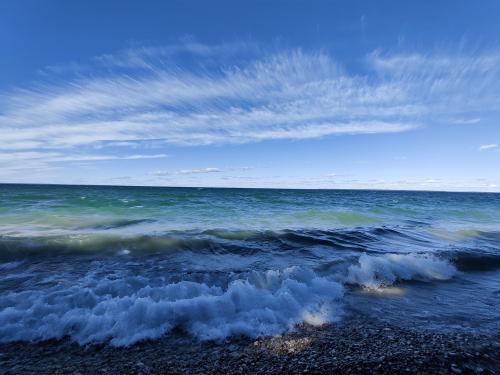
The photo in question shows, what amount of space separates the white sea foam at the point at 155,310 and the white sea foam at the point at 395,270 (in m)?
1.14

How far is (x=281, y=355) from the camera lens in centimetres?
355

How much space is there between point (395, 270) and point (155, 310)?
5.62 m

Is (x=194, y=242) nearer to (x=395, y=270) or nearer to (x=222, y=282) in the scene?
(x=222, y=282)

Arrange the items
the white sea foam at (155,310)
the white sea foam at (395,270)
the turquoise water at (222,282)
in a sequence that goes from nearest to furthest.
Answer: the white sea foam at (155,310)
the turquoise water at (222,282)
the white sea foam at (395,270)

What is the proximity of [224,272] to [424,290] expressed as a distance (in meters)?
4.26

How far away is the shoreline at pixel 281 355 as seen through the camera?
3.29 meters

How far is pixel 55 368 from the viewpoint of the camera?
10.9ft

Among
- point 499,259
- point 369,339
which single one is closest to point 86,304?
point 369,339

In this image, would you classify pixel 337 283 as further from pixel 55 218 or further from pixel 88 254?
pixel 55 218

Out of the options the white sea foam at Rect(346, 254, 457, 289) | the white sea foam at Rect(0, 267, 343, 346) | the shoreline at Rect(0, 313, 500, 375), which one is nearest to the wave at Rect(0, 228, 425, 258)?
the white sea foam at Rect(346, 254, 457, 289)

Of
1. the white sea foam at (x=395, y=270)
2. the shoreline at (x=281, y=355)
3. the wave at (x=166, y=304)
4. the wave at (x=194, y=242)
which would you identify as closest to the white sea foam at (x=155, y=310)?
the wave at (x=166, y=304)

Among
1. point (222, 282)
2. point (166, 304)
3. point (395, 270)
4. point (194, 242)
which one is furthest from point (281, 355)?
point (194, 242)

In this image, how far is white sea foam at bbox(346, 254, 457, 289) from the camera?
6.68 metres

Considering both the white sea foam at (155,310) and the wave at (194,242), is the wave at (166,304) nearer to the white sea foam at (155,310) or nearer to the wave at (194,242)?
the white sea foam at (155,310)
